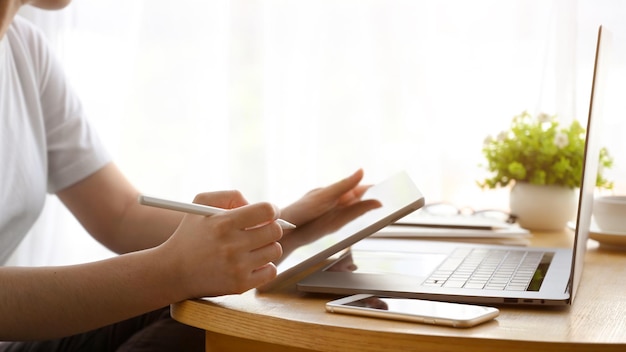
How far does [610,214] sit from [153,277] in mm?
758

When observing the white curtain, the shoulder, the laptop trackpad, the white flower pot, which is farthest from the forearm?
the white curtain

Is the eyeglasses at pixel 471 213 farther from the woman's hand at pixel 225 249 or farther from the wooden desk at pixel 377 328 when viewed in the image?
the woman's hand at pixel 225 249

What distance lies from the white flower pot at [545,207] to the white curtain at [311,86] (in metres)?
0.50

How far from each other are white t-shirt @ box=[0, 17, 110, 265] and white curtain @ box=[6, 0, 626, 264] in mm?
848

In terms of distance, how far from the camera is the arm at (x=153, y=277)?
2.62ft

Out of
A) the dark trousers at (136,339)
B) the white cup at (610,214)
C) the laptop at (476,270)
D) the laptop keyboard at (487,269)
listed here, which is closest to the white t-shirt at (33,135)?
the dark trousers at (136,339)

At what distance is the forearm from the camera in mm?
818

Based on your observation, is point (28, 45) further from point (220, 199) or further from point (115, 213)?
point (220, 199)

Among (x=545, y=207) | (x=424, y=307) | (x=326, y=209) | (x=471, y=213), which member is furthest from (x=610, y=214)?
(x=424, y=307)

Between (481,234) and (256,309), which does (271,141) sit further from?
(256,309)

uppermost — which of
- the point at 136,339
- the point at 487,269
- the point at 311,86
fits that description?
the point at 311,86

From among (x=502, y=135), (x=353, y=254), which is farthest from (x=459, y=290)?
(x=502, y=135)

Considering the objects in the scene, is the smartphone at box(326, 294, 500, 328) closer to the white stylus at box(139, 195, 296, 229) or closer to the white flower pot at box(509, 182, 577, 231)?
the white stylus at box(139, 195, 296, 229)

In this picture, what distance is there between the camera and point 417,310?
74cm
